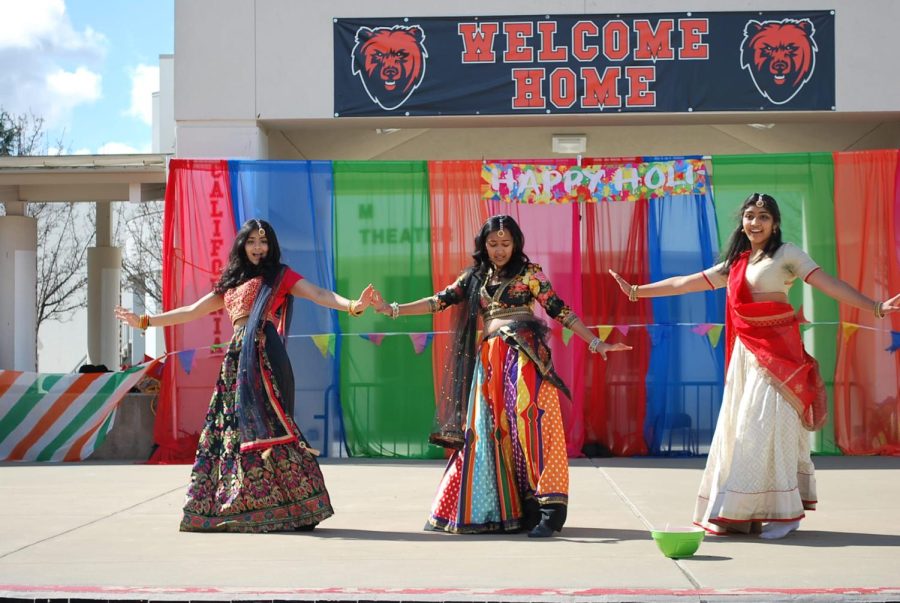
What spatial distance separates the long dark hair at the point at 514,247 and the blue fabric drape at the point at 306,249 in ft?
14.3

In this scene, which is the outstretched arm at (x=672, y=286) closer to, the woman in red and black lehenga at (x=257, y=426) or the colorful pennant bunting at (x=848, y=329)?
the woman in red and black lehenga at (x=257, y=426)

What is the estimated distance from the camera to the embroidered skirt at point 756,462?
6324mm

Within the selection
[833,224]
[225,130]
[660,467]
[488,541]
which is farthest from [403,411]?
[488,541]

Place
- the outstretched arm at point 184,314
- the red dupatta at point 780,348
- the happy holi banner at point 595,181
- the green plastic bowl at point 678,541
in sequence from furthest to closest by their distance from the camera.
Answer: the happy holi banner at point 595,181, the outstretched arm at point 184,314, the red dupatta at point 780,348, the green plastic bowl at point 678,541

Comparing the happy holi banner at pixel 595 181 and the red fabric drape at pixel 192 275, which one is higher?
the happy holi banner at pixel 595 181

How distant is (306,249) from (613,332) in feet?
9.15

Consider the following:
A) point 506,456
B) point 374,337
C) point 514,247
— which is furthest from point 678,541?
point 374,337

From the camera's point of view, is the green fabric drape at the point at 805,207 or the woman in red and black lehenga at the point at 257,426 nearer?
Answer: the woman in red and black lehenga at the point at 257,426

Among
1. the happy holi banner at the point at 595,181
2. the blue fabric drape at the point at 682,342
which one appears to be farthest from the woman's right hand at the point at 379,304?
the blue fabric drape at the point at 682,342

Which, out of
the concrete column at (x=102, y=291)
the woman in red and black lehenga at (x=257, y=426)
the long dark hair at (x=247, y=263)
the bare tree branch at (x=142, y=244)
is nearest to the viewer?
the woman in red and black lehenga at (x=257, y=426)

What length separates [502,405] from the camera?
6648mm

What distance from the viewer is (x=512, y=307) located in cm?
677

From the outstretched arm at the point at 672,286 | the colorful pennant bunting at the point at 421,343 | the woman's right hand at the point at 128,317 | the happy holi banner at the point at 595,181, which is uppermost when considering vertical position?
the happy holi banner at the point at 595,181

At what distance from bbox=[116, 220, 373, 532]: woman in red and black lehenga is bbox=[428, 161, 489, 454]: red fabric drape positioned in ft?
13.6
